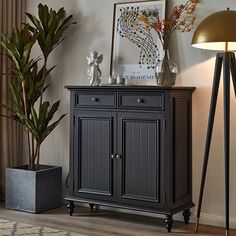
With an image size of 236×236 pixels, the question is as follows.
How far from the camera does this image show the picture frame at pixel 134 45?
407 cm

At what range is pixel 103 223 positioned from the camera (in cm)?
389

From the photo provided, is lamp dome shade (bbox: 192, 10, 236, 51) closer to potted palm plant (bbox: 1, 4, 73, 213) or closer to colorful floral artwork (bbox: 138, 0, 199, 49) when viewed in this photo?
colorful floral artwork (bbox: 138, 0, 199, 49)

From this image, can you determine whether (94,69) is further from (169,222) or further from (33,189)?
(169,222)

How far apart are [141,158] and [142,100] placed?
1.47 feet

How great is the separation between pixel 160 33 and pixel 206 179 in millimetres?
1246

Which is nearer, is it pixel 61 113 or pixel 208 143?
pixel 208 143

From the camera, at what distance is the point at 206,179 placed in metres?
3.92

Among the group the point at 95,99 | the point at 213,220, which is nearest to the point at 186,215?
the point at 213,220

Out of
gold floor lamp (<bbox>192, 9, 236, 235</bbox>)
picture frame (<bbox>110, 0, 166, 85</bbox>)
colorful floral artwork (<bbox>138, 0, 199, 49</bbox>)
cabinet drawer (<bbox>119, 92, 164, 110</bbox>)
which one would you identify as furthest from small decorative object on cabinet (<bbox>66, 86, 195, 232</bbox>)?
colorful floral artwork (<bbox>138, 0, 199, 49</bbox>)

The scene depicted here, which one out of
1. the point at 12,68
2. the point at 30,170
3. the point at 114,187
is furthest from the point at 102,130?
the point at 12,68

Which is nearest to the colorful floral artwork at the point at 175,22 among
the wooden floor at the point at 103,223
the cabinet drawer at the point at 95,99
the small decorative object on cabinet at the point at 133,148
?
the small decorative object on cabinet at the point at 133,148

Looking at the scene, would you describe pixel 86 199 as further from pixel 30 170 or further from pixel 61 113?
pixel 61 113

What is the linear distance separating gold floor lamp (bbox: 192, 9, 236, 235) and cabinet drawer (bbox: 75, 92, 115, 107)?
0.79 metres

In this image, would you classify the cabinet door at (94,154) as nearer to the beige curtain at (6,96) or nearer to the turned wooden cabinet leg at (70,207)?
the turned wooden cabinet leg at (70,207)
